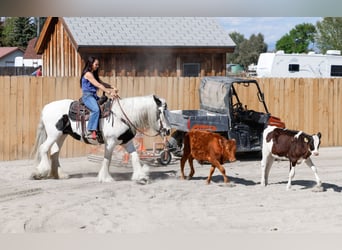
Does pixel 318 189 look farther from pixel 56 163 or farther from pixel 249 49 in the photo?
pixel 249 49

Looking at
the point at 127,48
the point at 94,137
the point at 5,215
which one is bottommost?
the point at 5,215

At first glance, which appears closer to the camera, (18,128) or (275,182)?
(275,182)

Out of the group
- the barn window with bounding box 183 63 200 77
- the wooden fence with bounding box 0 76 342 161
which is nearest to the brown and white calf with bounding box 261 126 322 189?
the wooden fence with bounding box 0 76 342 161

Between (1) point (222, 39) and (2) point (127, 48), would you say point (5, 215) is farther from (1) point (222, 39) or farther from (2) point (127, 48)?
(1) point (222, 39)

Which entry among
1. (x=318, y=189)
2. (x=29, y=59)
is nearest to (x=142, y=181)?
(x=318, y=189)

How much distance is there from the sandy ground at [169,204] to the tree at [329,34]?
444 inches

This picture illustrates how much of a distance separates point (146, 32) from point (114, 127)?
284 inches

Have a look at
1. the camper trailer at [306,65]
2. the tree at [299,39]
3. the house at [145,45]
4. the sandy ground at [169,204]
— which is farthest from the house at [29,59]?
the sandy ground at [169,204]

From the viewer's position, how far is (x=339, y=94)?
13922mm

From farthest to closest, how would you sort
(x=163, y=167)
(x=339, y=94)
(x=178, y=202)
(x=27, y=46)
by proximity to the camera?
(x=27, y=46) < (x=339, y=94) < (x=163, y=167) < (x=178, y=202)

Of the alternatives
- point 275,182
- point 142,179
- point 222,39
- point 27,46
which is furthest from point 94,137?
point 27,46

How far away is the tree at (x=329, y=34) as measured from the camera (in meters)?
21.1

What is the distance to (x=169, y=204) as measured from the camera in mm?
8281

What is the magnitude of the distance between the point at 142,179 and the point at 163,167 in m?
1.84
